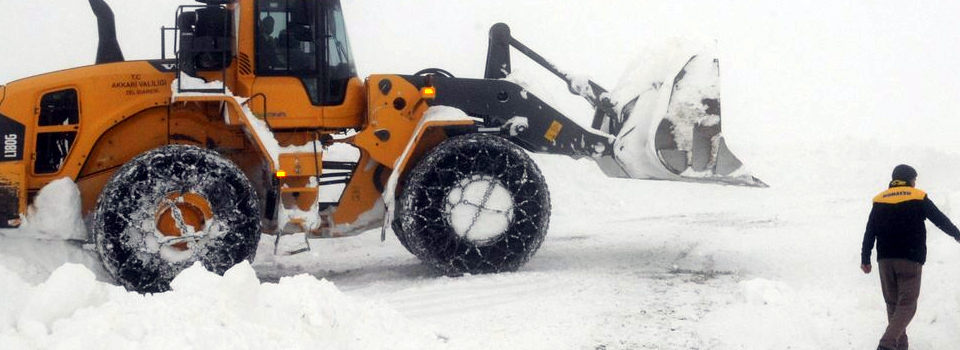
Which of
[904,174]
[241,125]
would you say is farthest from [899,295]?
[241,125]

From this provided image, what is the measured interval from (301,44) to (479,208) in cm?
206

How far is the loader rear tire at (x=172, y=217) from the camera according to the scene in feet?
27.3

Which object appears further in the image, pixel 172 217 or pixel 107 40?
pixel 107 40

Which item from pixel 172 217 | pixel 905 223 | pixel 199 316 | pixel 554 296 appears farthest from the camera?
pixel 172 217

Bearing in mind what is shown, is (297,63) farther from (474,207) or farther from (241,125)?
(474,207)

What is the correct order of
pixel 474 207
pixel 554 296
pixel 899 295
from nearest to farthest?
pixel 899 295
pixel 554 296
pixel 474 207

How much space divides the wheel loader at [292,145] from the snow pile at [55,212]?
103mm

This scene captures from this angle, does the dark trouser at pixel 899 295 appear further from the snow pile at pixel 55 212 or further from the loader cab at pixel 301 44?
the snow pile at pixel 55 212

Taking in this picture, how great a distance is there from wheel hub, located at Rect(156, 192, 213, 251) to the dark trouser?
501 cm

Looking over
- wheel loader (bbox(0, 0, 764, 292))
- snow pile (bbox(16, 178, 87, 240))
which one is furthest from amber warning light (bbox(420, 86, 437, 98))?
snow pile (bbox(16, 178, 87, 240))

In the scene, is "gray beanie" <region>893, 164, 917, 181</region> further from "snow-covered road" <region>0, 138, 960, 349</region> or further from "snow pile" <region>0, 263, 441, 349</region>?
"snow pile" <region>0, 263, 441, 349</region>

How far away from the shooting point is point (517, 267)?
9.42 meters

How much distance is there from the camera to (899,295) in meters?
6.40

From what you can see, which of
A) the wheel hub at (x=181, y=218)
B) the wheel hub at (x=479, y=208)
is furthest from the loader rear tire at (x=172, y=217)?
the wheel hub at (x=479, y=208)
